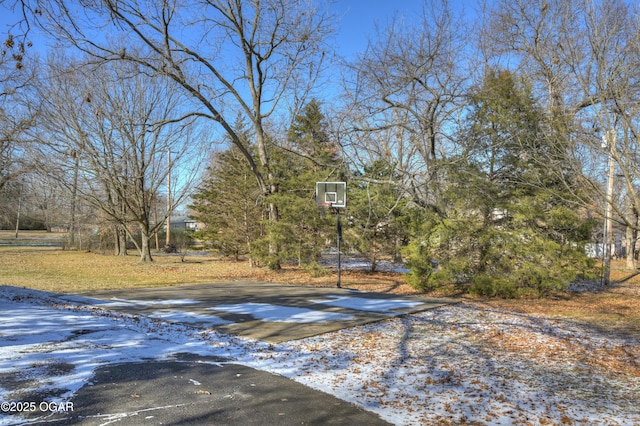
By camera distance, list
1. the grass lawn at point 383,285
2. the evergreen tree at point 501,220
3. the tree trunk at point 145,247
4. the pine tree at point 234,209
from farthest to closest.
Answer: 1. the tree trunk at point 145,247
2. the pine tree at point 234,209
3. the evergreen tree at point 501,220
4. the grass lawn at point 383,285

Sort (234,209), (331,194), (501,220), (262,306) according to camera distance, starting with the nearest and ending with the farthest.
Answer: (262,306) < (501,220) < (331,194) < (234,209)

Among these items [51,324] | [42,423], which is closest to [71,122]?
[51,324]

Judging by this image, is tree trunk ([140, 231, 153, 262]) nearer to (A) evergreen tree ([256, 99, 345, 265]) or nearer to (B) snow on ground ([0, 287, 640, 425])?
(A) evergreen tree ([256, 99, 345, 265])

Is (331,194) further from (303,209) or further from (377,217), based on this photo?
(303,209)

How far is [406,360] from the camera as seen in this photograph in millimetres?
5672

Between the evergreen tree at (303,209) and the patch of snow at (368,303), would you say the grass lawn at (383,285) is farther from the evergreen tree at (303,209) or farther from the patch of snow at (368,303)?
the patch of snow at (368,303)

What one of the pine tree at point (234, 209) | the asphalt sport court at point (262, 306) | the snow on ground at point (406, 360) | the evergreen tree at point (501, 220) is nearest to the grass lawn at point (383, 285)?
the evergreen tree at point (501, 220)

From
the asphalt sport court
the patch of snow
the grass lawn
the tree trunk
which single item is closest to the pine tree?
the grass lawn

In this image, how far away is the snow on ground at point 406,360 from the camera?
406cm

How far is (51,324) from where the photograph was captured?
264 inches

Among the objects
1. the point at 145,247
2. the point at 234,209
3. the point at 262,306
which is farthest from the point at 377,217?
the point at 145,247

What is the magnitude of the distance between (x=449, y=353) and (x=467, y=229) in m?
7.09

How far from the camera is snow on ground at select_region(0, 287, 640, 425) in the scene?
4.06 m

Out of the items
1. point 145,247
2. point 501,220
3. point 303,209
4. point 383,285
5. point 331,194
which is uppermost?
point 331,194
